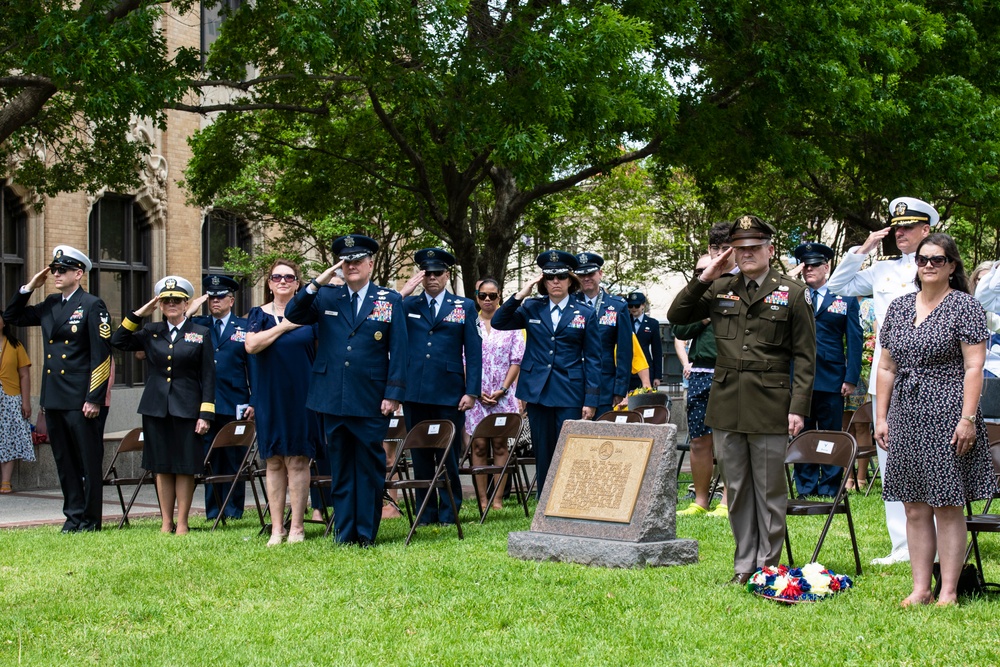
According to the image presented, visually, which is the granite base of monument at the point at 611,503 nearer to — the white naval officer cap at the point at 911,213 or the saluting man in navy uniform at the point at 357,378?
the saluting man in navy uniform at the point at 357,378

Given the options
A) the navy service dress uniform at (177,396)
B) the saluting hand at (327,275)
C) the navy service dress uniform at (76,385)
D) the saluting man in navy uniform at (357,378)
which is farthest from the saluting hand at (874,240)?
the navy service dress uniform at (76,385)

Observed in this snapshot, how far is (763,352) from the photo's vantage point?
7.16m

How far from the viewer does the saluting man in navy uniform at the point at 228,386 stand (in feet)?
38.9

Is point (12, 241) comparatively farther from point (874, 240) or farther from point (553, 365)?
point (874, 240)

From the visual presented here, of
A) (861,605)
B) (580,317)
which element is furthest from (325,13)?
(861,605)

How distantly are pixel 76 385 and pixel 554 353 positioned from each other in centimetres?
403

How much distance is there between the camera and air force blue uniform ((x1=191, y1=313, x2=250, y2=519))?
1191cm

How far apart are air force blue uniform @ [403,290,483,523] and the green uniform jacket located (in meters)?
3.94

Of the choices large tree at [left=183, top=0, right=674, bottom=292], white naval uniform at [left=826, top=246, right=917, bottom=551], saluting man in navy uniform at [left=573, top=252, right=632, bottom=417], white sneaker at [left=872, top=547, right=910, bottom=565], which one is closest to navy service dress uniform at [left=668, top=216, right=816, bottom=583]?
white naval uniform at [left=826, top=246, right=917, bottom=551]

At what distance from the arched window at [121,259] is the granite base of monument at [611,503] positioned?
17.0m

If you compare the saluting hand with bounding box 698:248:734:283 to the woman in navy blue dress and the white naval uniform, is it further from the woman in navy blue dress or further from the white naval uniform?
the woman in navy blue dress

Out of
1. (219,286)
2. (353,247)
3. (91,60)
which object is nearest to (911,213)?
(353,247)

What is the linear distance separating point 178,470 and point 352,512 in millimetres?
1888

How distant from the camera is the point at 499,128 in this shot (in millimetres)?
14539
